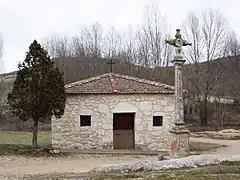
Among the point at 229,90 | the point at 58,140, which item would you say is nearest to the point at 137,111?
the point at 58,140

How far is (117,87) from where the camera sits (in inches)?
813

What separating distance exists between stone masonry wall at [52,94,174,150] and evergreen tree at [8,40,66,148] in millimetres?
1496

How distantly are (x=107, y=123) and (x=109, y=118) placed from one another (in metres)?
0.25

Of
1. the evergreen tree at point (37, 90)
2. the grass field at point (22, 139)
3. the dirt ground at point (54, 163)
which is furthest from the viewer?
the grass field at point (22, 139)

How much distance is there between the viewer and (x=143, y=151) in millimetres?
19641

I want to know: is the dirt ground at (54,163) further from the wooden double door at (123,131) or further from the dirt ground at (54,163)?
the wooden double door at (123,131)

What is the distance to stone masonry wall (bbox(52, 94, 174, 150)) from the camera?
2019cm

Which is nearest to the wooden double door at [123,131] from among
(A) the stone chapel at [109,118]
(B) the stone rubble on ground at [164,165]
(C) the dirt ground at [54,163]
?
(A) the stone chapel at [109,118]

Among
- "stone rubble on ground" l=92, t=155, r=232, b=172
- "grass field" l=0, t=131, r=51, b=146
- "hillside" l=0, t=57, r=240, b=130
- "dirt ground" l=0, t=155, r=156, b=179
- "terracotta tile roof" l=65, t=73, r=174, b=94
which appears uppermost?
"hillside" l=0, t=57, r=240, b=130

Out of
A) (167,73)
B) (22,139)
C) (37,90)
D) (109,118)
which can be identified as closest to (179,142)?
(109,118)

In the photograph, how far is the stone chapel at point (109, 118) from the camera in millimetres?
20188

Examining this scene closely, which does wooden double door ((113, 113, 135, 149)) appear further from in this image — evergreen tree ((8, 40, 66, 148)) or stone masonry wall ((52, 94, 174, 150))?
evergreen tree ((8, 40, 66, 148))

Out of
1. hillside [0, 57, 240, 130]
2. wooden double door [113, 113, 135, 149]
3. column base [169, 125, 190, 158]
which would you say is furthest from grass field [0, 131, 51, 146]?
hillside [0, 57, 240, 130]

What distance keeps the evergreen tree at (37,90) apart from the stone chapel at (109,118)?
4.85 feet
